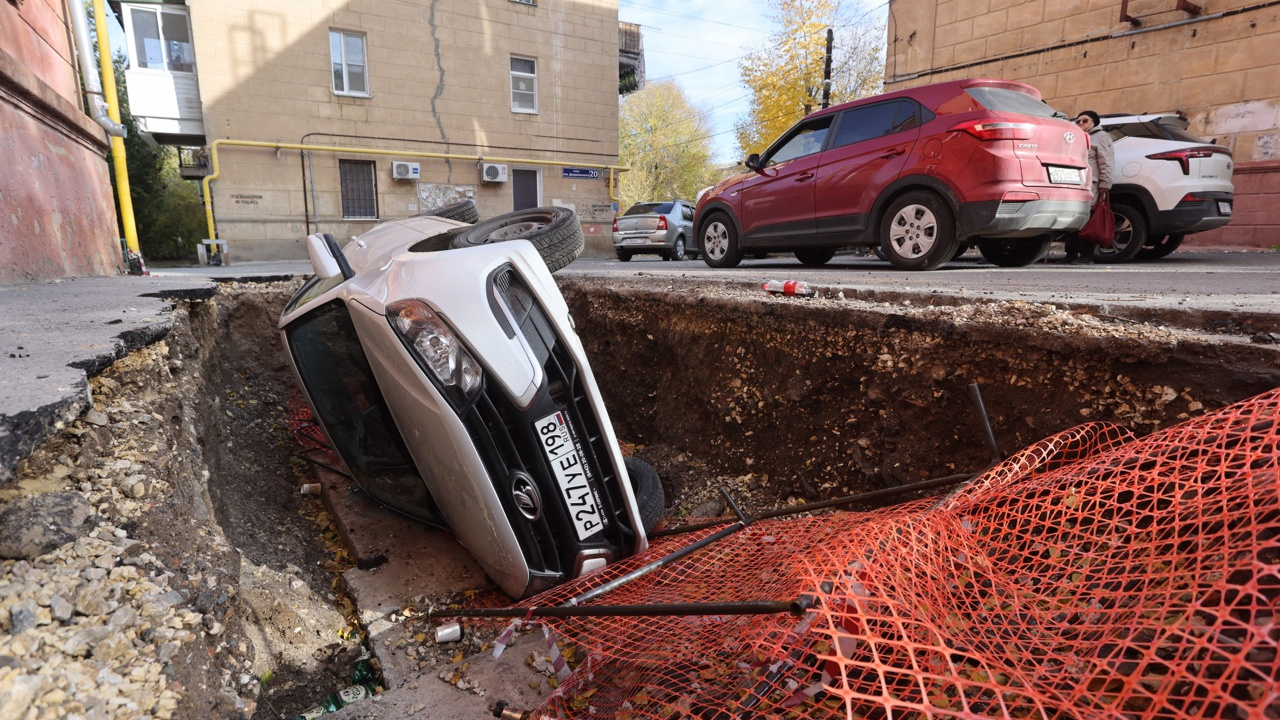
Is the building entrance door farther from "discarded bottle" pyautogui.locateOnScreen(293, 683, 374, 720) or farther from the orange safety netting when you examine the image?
the orange safety netting

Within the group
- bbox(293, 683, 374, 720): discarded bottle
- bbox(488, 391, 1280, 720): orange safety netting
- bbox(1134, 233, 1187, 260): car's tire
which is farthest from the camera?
bbox(1134, 233, 1187, 260): car's tire

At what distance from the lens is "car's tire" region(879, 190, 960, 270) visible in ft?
19.1

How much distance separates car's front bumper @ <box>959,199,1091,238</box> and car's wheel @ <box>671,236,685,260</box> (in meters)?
9.70

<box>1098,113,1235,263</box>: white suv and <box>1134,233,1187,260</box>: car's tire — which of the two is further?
<box>1134,233,1187,260</box>: car's tire

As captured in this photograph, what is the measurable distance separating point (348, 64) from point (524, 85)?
15.4 ft

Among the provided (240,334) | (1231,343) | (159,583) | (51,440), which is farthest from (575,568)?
(240,334)

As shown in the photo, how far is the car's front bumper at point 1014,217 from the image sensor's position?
215 inches

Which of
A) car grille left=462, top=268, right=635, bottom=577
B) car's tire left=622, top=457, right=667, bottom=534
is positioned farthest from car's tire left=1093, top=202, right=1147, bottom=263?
car grille left=462, top=268, right=635, bottom=577

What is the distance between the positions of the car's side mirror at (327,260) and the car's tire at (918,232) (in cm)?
507

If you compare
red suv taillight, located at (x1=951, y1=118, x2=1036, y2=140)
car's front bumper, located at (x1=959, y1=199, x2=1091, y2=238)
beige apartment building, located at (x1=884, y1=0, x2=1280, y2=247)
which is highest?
beige apartment building, located at (x1=884, y1=0, x2=1280, y2=247)

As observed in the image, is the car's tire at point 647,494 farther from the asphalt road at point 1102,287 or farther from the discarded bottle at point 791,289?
the asphalt road at point 1102,287

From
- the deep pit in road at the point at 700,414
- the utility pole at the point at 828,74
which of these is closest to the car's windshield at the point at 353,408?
the deep pit in road at the point at 700,414

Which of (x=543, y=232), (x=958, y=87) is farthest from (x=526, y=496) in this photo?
(x=958, y=87)

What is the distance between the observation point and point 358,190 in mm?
16469
